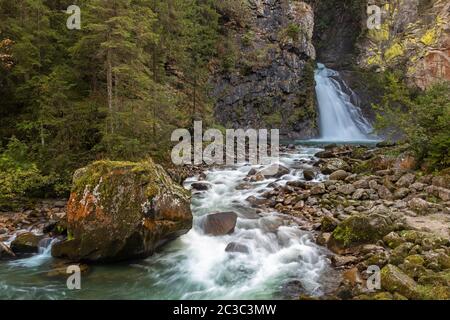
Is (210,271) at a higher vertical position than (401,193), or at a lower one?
lower

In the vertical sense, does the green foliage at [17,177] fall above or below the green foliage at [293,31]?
below

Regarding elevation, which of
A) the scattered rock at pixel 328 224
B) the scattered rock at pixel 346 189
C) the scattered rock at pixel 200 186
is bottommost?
the scattered rock at pixel 328 224

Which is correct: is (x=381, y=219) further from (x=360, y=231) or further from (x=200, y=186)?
(x=200, y=186)

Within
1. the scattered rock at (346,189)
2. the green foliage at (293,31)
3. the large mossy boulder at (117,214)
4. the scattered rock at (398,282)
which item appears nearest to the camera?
the scattered rock at (398,282)

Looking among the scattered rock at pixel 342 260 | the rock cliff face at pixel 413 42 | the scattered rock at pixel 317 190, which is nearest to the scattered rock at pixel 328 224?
the scattered rock at pixel 342 260

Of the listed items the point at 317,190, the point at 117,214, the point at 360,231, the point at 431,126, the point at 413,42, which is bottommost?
the point at 360,231

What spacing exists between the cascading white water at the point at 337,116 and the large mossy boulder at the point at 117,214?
23.0 m

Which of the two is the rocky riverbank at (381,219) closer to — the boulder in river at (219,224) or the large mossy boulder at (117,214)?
the boulder in river at (219,224)

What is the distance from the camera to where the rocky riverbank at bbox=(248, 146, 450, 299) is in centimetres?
627

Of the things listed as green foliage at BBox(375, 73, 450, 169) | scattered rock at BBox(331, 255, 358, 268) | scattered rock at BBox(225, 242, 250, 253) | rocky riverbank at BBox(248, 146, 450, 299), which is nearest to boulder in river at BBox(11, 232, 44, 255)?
scattered rock at BBox(225, 242, 250, 253)

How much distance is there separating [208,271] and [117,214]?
2.35 m

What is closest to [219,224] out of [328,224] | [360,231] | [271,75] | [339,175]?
[328,224]

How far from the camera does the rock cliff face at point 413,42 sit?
1129 inches

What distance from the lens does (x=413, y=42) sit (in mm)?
32156
